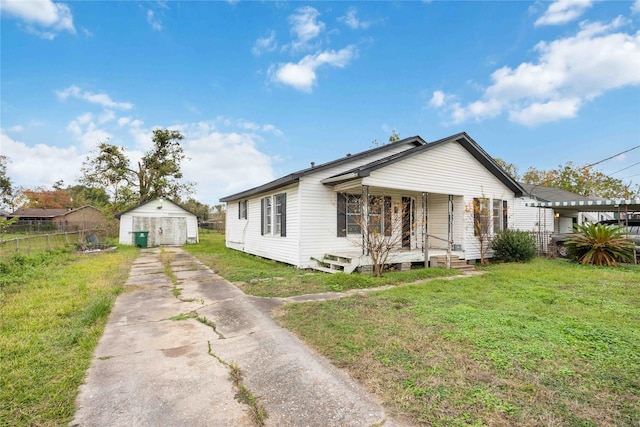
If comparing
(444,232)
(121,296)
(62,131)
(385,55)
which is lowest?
(121,296)

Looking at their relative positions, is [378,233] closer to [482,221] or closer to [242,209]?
[482,221]

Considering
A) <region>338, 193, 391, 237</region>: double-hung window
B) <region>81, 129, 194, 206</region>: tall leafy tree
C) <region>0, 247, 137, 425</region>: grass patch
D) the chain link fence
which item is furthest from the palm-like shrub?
<region>81, 129, 194, 206</region>: tall leafy tree

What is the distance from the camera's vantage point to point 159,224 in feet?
66.6

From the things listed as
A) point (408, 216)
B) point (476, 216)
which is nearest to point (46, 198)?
point (408, 216)

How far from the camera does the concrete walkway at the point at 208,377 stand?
2.13 metres

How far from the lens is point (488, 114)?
17.4 m

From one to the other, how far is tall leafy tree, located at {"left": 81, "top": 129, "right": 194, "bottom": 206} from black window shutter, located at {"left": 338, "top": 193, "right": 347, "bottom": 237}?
2420cm

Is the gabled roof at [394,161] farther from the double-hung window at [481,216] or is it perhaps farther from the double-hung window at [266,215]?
the double-hung window at [481,216]

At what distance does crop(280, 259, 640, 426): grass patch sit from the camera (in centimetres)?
218

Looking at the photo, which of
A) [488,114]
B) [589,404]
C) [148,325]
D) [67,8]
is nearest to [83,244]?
[67,8]

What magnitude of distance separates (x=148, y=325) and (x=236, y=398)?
2.56 metres

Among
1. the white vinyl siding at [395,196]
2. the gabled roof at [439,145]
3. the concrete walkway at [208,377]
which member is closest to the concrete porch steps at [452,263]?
the white vinyl siding at [395,196]

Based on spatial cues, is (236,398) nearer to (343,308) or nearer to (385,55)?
(343,308)

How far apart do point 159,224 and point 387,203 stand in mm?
16465
